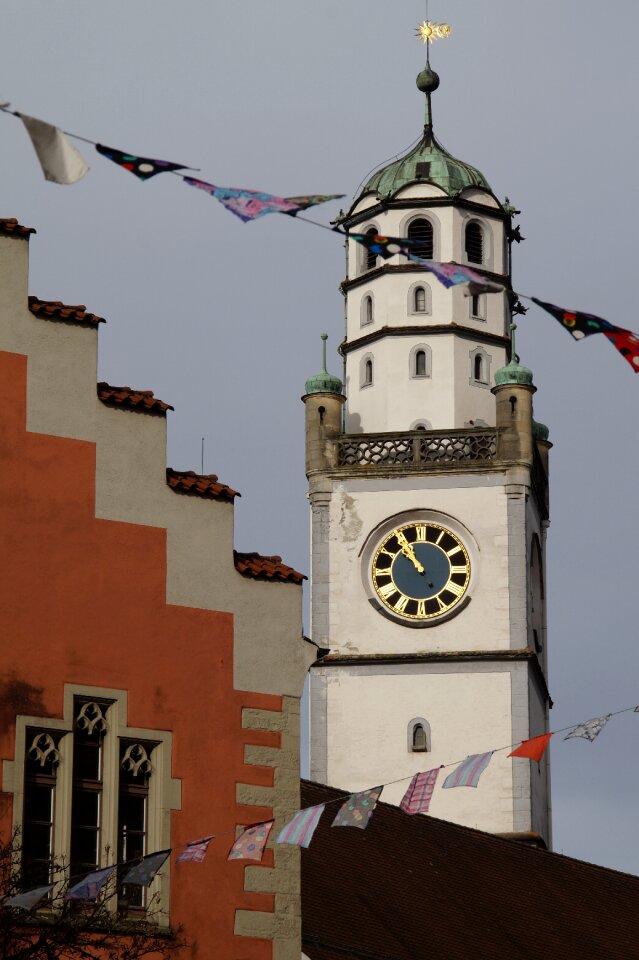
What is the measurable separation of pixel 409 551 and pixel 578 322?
127 feet

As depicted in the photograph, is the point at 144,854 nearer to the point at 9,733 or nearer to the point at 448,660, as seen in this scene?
the point at 9,733

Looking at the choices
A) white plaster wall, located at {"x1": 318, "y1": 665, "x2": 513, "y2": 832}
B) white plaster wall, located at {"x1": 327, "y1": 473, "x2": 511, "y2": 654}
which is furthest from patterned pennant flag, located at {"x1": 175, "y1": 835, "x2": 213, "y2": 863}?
white plaster wall, located at {"x1": 327, "y1": 473, "x2": 511, "y2": 654}

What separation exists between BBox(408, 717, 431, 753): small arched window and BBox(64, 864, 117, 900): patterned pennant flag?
112ft

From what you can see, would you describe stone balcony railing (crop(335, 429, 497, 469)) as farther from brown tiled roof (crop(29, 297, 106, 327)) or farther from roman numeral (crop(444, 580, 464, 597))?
brown tiled roof (crop(29, 297, 106, 327))

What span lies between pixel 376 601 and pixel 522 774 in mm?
4664

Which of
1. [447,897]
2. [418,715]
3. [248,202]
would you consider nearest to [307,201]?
[248,202]

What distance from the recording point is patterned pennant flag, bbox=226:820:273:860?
27547 mm

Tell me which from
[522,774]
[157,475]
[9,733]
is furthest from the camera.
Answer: [522,774]

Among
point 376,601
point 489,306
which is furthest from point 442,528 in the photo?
point 489,306

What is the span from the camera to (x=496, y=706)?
60375 mm

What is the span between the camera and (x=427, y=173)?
6612 centimetres

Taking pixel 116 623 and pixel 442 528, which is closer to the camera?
pixel 116 623

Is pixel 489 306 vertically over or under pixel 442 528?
over

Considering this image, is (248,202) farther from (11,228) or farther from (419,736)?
(419,736)
